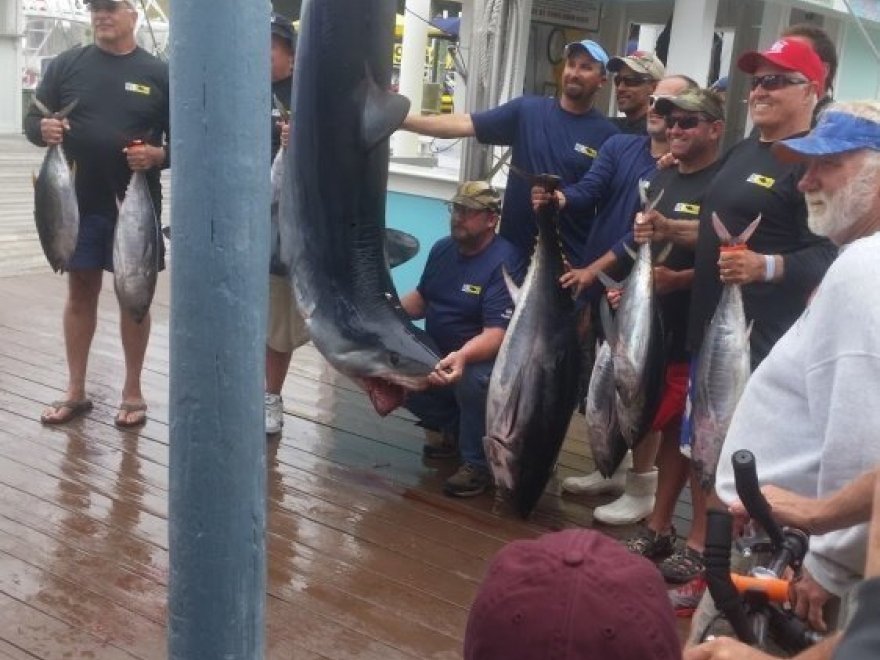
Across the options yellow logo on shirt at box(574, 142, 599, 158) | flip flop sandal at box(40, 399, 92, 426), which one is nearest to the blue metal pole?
yellow logo on shirt at box(574, 142, 599, 158)

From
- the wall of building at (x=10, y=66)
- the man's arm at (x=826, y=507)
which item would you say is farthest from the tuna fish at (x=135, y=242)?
the wall of building at (x=10, y=66)

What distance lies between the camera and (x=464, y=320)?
13.8ft

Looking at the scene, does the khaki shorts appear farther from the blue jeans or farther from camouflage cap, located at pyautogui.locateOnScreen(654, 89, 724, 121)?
camouflage cap, located at pyautogui.locateOnScreen(654, 89, 724, 121)

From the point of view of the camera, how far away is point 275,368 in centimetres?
466

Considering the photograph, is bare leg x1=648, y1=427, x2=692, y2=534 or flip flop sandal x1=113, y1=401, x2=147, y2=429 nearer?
bare leg x1=648, y1=427, x2=692, y2=534

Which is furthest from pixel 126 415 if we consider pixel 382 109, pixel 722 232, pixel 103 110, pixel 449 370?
pixel 722 232

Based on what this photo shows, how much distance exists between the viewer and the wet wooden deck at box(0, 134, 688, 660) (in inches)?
119

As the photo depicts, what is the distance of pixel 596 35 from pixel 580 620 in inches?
224

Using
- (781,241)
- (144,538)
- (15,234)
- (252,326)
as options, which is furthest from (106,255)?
(15,234)

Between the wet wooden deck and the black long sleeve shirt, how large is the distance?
1014 mm

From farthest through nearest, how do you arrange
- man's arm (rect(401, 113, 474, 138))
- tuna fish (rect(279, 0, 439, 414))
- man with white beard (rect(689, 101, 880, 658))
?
man's arm (rect(401, 113, 474, 138)), tuna fish (rect(279, 0, 439, 414)), man with white beard (rect(689, 101, 880, 658))

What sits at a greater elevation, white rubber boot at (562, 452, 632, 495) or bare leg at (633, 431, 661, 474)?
bare leg at (633, 431, 661, 474)

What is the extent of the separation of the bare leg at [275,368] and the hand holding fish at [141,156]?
888 mm

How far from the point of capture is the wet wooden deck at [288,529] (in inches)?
119
